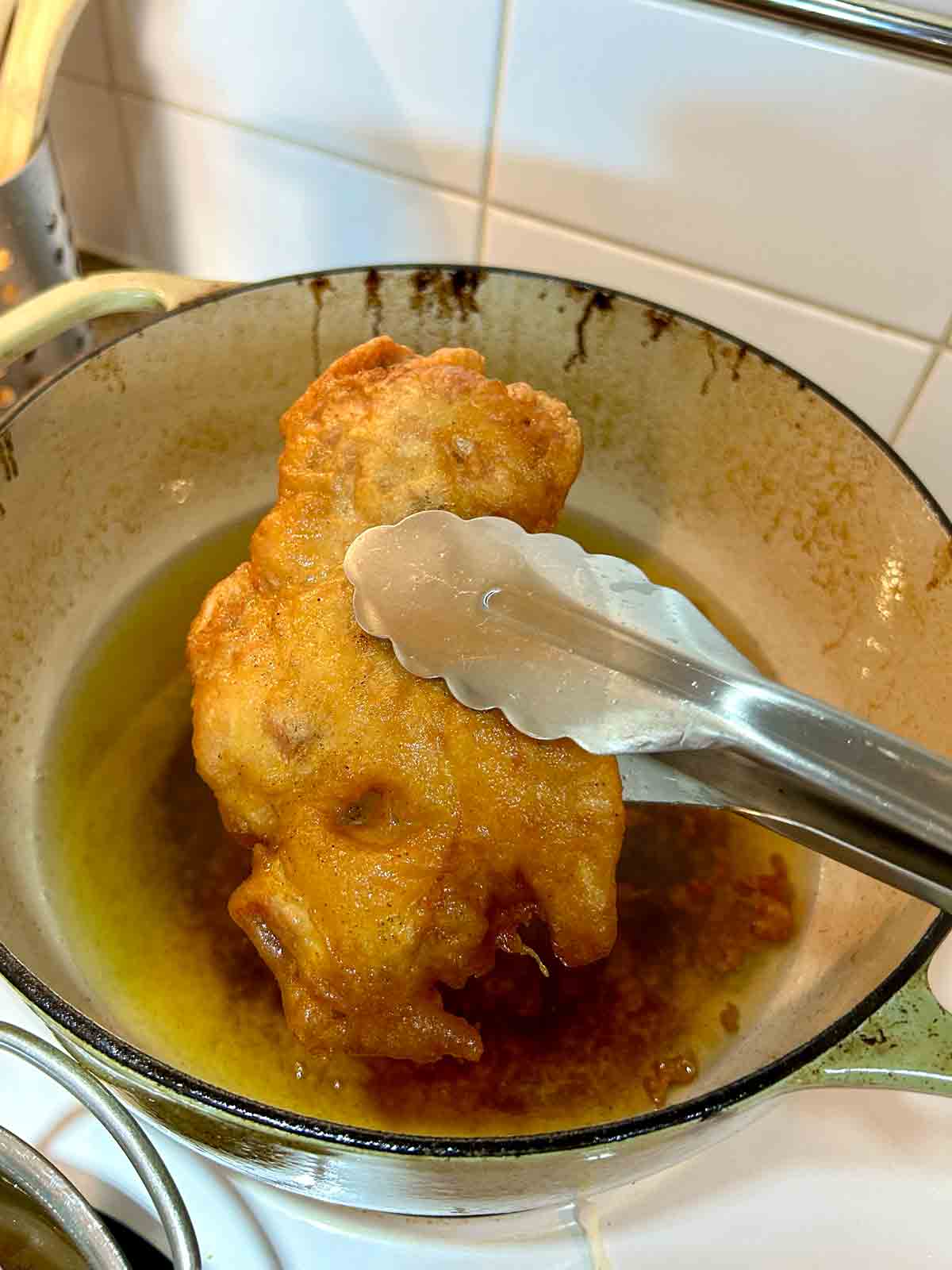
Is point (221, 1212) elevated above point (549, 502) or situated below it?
below

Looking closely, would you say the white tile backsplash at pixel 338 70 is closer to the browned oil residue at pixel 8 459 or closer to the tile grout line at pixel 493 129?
the tile grout line at pixel 493 129

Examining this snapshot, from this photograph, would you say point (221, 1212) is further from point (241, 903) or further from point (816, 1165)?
point (816, 1165)

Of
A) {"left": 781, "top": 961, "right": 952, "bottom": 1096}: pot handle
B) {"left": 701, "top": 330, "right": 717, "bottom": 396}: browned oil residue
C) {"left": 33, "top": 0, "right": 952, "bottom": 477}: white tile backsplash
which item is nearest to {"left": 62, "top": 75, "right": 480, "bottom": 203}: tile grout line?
{"left": 33, "top": 0, "right": 952, "bottom": 477}: white tile backsplash

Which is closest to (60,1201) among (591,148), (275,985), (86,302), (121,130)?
(275,985)

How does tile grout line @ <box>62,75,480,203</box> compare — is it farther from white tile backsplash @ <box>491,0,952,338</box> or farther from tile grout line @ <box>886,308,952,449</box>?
tile grout line @ <box>886,308,952,449</box>

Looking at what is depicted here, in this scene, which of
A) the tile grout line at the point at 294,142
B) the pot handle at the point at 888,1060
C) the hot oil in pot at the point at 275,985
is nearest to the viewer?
the pot handle at the point at 888,1060

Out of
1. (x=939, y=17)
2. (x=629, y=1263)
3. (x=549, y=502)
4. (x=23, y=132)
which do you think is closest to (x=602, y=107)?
(x=939, y=17)

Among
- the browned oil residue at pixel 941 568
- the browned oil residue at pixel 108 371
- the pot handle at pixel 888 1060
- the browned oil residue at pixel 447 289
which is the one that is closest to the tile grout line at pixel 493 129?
the browned oil residue at pixel 447 289
